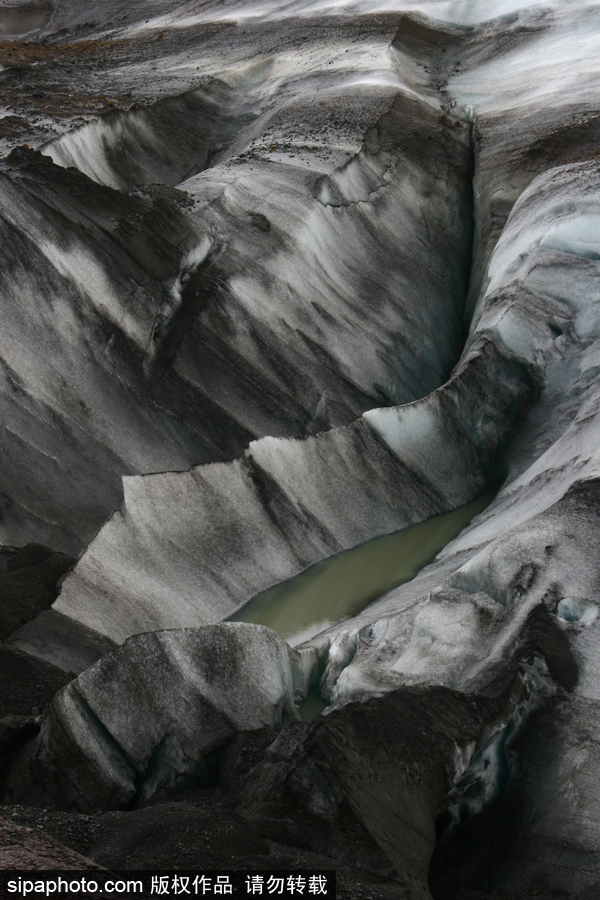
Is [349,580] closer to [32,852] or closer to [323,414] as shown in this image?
[323,414]

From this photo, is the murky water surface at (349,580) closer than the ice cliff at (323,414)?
No

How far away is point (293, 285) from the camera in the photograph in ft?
45.5

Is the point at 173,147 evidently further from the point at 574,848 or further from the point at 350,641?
the point at 574,848

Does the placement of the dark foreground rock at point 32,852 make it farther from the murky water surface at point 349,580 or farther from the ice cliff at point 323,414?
the murky water surface at point 349,580

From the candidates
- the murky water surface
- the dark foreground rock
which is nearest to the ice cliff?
the murky water surface

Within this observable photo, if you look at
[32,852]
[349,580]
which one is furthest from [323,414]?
[32,852]

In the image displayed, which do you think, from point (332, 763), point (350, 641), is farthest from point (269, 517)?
point (332, 763)

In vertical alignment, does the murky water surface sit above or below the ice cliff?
below

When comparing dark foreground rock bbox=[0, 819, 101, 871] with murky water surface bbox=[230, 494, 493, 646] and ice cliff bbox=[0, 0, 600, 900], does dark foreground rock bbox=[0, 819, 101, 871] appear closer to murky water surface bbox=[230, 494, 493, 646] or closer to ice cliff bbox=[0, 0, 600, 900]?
ice cliff bbox=[0, 0, 600, 900]

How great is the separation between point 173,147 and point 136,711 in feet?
41.9

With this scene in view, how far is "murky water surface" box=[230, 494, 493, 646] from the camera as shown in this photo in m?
11.0

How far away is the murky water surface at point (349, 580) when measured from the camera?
11.0 metres

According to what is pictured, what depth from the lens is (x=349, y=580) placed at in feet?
38.7

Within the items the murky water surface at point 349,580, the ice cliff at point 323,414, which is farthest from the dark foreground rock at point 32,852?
the murky water surface at point 349,580
